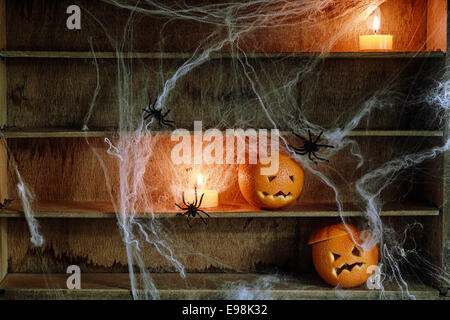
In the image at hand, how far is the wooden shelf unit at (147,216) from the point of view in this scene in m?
2.29

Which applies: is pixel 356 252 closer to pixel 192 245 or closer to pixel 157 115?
pixel 192 245

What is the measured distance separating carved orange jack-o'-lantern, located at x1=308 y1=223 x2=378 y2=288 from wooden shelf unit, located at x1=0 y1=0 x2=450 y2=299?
55mm

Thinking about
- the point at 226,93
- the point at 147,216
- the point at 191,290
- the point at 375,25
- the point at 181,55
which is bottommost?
the point at 191,290

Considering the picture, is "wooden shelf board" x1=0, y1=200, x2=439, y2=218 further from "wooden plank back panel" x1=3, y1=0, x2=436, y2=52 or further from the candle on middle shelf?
"wooden plank back panel" x1=3, y1=0, x2=436, y2=52

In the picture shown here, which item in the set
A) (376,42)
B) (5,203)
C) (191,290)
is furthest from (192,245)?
(376,42)

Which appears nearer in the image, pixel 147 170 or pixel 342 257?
pixel 342 257

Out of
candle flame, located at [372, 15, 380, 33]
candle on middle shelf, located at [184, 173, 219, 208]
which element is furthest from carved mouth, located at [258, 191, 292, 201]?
candle flame, located at [372, 15, 380, 33]

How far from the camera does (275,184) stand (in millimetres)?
2303

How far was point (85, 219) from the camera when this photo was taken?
255 cm

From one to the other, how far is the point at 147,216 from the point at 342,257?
2.75 feet

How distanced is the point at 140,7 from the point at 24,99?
68 cm

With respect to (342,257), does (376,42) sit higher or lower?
higher
